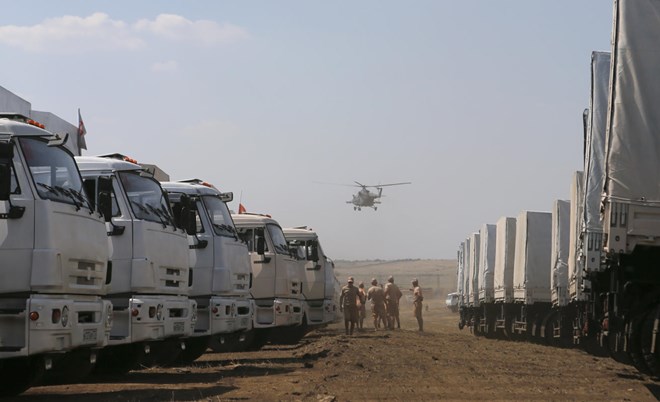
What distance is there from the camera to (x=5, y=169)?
11047 millimetres

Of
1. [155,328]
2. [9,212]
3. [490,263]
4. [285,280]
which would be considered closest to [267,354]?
[285,280]

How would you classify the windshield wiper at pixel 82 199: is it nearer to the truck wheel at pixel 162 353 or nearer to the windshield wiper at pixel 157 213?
the windshield wiper at pixel 157 213

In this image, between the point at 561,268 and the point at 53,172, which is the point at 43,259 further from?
the point at 561,268

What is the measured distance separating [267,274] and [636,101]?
991cm

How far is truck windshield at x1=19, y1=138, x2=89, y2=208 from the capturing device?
39.7 feet

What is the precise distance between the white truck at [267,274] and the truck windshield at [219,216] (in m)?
3.41

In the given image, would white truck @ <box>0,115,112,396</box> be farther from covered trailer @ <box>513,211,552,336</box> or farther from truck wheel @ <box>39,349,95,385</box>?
covered trailer @ <box>513,211,552,336</box>

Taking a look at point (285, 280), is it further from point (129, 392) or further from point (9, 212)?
point (9, 212)

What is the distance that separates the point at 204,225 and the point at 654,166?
21.4 feet

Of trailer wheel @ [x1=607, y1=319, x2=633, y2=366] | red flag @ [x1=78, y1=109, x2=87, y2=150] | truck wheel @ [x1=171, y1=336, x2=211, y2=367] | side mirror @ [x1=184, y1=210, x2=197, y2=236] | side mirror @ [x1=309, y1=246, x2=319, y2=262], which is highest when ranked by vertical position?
red flag @ [x1=78, y1=109, x2=87, y2=150]

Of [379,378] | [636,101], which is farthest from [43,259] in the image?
[636,101]

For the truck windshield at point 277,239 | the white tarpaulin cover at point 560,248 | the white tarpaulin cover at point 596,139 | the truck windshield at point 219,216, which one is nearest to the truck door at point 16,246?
the truck windshield at point 219,216

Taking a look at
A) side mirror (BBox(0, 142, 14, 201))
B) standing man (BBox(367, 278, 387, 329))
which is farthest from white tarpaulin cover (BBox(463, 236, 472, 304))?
side mirror (BBox(0, 142, 14, 201))

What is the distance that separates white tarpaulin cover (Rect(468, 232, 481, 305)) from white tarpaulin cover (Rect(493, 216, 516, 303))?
543 centimetres
